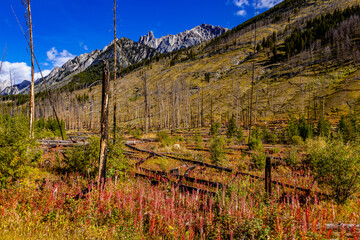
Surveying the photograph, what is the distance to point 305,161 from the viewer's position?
34.6ft

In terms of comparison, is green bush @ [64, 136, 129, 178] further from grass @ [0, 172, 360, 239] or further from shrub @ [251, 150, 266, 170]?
shrub @ [251, 150, 266, 170]

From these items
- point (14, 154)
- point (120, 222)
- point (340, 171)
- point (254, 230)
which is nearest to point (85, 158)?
point (14, 154)

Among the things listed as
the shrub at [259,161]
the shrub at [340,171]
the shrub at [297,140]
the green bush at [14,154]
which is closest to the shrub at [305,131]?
the shrub at [297,140]

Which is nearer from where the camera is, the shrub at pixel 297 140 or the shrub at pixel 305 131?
the shrub at pixel 297 140

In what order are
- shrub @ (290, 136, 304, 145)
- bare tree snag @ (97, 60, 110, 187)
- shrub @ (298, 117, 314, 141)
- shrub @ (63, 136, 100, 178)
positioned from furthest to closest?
shrub @ (298, 117, 314, 141) → shrub @ (290, 136, 304, 145) → shrub @ (63, 136, 100, 178) → bare tree snag @ (97, 60, 110, 187)

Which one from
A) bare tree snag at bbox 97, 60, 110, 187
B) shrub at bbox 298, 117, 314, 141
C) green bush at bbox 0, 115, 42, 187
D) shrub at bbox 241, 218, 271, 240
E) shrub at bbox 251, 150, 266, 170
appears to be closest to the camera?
shrub at bbox 241, 218, 271, 240

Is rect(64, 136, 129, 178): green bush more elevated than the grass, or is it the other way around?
rect(64, 136, 129, 178): green bush

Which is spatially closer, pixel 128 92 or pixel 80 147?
pixel 80 147

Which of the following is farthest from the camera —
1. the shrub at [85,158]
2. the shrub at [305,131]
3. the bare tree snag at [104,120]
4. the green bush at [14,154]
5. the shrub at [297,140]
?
the shrub at [305,131]

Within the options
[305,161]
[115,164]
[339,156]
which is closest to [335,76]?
[305,161]

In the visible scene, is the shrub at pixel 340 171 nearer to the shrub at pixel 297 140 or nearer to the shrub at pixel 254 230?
the shrub at pixel 254 230

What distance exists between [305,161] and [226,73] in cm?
9695

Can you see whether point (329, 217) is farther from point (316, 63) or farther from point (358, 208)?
point (316, 63)

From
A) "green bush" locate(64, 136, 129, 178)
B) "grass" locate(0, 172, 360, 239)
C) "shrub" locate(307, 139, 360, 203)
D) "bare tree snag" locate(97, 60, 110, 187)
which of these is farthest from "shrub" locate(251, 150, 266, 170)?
"bare tree snag" locate(97, 60, 110, 187)
